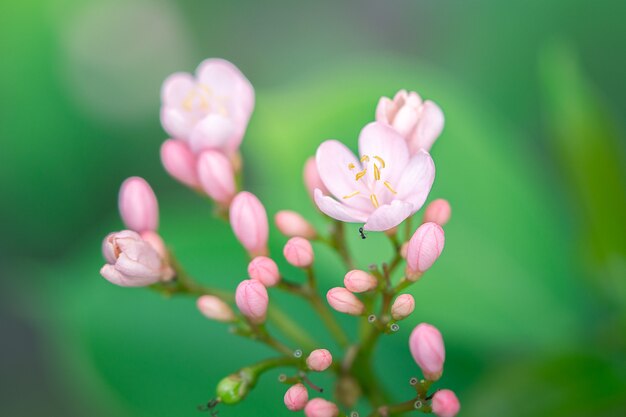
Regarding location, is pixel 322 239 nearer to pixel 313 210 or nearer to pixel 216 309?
pixel 216 309

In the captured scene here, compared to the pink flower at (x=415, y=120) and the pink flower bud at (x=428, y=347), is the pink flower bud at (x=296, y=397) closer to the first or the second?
the pink flower bud at (x=428, y=347)

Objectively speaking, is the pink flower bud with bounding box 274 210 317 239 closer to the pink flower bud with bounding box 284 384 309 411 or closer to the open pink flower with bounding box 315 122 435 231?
the open pink flower with bounding box 315 122 435 231

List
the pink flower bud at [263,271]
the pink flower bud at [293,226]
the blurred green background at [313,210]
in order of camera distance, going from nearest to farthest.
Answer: the pink flower bud at [263,271], the pink flower bud at [293,226], the blurred green background at [313,210]

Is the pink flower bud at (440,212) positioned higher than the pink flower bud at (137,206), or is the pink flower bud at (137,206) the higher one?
the pink flower bud at (440,212)

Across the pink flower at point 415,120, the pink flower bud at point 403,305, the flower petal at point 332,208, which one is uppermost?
the pink flower at point 415,120

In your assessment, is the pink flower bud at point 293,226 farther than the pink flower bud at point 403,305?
Yes

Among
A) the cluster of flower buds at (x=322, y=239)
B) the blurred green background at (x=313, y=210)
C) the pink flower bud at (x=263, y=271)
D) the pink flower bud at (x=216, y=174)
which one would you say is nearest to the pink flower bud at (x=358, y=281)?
the cluster of flower buds at (x=322, y=239)

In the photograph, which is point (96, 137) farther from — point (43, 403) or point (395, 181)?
point (395, 181)

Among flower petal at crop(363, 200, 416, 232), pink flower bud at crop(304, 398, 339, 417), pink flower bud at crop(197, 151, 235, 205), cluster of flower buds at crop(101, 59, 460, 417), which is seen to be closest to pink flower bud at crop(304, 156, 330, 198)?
cluster of flower buds at crop(101, 59, 460, 417)
